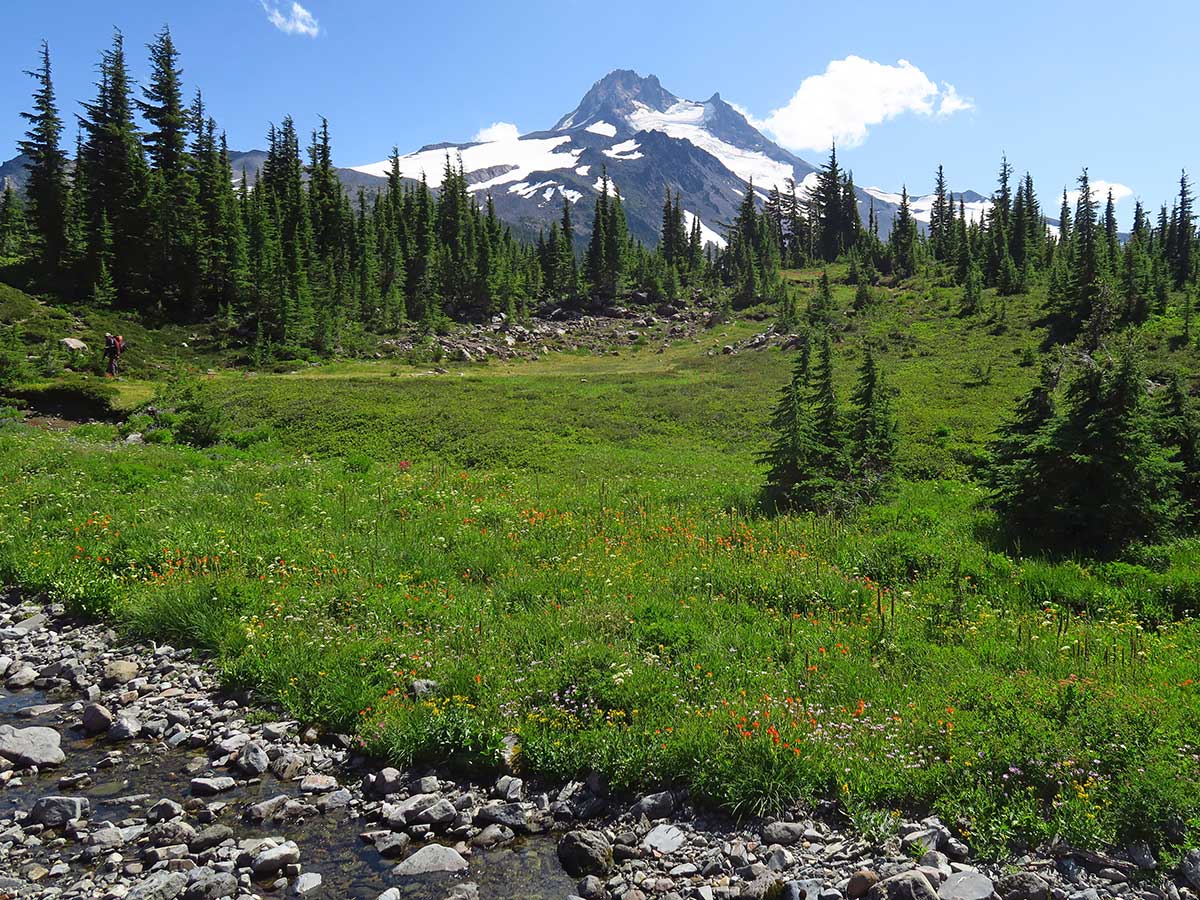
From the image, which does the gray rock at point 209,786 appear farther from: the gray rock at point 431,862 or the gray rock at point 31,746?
the gray rock at point 431,862

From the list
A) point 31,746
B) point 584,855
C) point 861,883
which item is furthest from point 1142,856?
point 31,746

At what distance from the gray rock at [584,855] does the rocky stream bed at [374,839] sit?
0.02 m

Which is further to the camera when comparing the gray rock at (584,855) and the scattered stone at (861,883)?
the gray rock at (584,855)

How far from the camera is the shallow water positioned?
6051mm

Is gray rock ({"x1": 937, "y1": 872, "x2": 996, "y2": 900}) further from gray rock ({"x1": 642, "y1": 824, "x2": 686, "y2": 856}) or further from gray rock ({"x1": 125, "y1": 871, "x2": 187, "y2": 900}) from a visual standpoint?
gray rock ({"x1": 125, "y1": 871, "x2": 187, "y2": 900})

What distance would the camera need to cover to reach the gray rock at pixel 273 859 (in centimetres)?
617

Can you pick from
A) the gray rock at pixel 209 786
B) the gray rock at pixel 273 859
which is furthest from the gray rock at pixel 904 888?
the gray rock at pixel 209 786

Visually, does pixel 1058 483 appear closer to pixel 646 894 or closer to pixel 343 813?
pixel 646 894

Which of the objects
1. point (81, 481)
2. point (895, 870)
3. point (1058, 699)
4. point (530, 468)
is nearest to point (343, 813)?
point (895, 870)

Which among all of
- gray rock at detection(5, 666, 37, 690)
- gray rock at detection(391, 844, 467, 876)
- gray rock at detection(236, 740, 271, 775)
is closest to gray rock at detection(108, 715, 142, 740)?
gray rock at detection(236, 740, 271, 775)

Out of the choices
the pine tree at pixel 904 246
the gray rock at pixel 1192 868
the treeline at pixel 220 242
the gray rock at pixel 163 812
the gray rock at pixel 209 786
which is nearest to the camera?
the gray rock at pixel 1192 868

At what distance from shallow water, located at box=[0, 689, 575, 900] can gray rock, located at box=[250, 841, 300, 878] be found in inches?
5.8

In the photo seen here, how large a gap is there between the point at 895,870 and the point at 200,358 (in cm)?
5549

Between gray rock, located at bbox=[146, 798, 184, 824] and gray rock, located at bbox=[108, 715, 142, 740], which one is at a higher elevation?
gray rock, located at bbox=[108, 715, 142, 740]
